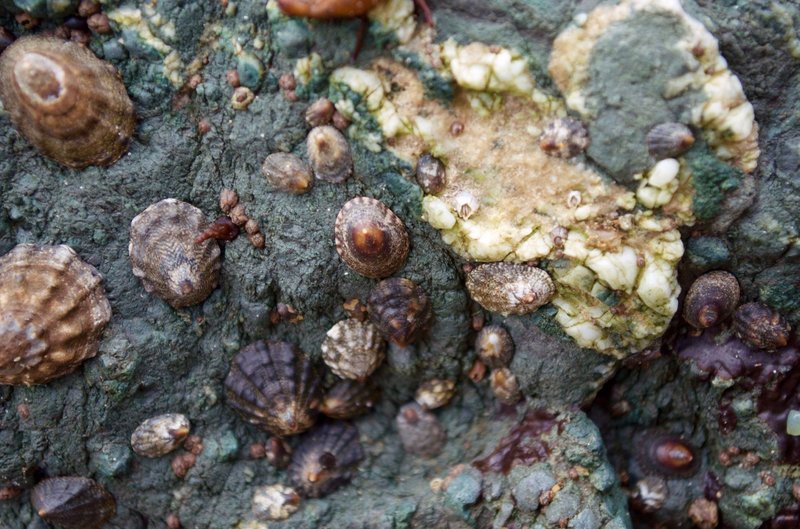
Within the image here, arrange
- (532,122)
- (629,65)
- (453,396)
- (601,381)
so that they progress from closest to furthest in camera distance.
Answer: (629,65) → (532,122) → (601,381) → (453,396)

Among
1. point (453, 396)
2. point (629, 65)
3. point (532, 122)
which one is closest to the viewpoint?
point (629, 65)

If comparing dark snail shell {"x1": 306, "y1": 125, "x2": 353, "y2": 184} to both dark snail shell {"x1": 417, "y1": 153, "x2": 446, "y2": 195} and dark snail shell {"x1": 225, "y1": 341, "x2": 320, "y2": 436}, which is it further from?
dark snail shell {"x1": 225, "y1": 341, "x2": 320, "y2": 436}

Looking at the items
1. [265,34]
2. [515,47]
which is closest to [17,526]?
[265,34]

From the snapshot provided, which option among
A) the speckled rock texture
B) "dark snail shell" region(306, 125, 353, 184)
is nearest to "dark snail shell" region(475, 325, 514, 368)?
the speckled rock texture

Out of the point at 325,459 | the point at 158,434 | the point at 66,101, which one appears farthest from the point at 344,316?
the point at 66,101

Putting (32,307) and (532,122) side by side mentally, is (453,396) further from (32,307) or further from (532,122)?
(32,307)

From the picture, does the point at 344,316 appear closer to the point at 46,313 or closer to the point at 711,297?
the point at 46,313

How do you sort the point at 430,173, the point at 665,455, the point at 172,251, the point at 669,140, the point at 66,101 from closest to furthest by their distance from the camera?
1. the point at 669,140
2. the point at 66,101
3. the point at 430,173
4. the point at 172,251
5. the point at 665,455
